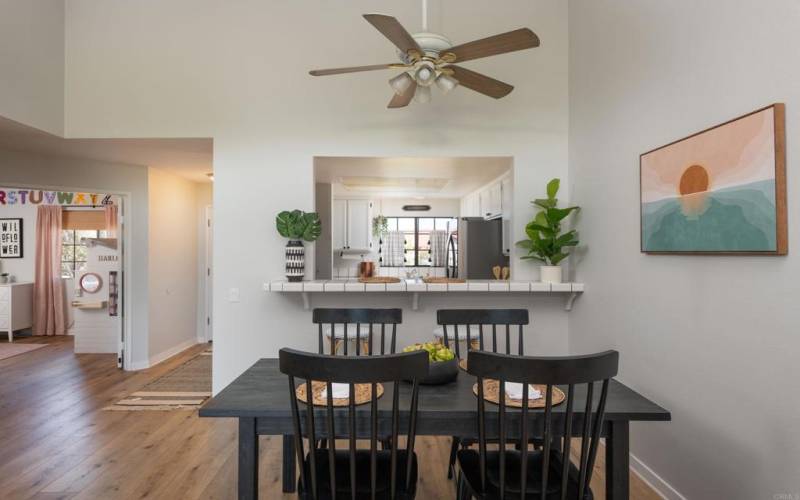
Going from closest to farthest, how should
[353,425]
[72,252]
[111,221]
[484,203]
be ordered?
[353,425] → [484,203] → [111,221] → [72,252]

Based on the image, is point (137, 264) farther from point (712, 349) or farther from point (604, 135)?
point (712, 349)

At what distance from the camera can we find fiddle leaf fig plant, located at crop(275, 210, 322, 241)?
3197mm

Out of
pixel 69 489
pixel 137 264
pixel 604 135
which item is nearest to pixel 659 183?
pixel 604 135

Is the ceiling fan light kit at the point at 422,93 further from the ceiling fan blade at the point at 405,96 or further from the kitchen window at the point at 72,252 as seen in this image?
the kitchen window at the point at 72,252

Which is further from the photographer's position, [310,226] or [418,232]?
[418,232]

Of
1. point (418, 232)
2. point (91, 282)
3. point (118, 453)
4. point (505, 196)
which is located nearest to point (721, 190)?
point (505, 196)

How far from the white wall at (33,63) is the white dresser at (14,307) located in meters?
4.37

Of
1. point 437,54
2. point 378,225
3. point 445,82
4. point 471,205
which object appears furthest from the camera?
point 378,225

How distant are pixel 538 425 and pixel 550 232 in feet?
6.12

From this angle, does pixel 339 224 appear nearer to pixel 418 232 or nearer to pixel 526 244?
pixel 418 232

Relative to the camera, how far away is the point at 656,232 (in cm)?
223

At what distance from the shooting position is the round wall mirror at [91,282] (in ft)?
17.0

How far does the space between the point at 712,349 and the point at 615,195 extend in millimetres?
1136

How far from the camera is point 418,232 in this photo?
788 cm
